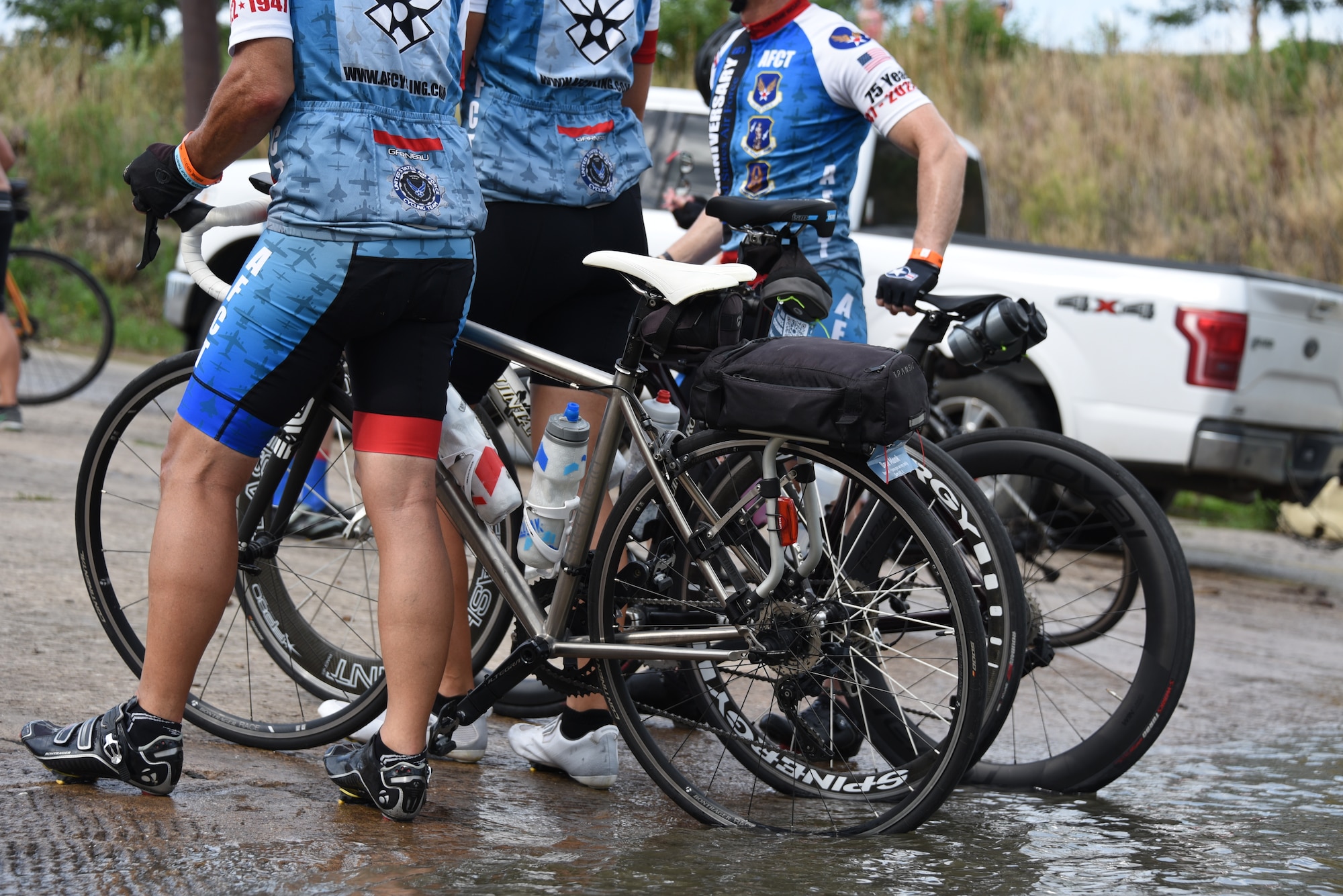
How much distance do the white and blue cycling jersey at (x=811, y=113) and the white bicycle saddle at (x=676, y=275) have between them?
2.82 feet

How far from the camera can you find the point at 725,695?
10.6ft

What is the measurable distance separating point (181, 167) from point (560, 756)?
151 centimetres

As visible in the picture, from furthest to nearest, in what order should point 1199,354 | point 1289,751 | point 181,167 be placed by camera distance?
point 1199,354 < point 1289,751 < point 181,167

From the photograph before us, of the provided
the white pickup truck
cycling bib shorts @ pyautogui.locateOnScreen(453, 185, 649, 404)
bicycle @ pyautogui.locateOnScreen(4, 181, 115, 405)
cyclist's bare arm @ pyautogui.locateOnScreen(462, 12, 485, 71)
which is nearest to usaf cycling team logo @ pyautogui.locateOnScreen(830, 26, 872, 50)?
cycling bib shorts @ pyautogui.locateOnScreen(453, 185, 649, 404)

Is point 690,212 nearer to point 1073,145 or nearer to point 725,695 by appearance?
point 725,695

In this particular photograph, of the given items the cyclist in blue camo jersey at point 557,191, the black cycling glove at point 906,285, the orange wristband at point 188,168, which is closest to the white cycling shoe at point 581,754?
the cyclist in blue camo jersey at point 557,191

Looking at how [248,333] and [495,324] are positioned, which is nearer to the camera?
[248,333]

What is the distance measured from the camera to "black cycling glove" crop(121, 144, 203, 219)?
281 cm

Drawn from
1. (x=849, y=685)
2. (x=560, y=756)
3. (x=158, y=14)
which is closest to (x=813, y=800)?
(x=849, y=685)

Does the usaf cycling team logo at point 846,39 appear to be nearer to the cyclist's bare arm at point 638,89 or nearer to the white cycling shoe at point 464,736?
the cyclist's bare arm at point 638,89

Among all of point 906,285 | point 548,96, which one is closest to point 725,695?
point 906,285

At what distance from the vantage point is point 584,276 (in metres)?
3.37

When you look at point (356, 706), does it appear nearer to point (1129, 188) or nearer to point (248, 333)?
point (248, 333)

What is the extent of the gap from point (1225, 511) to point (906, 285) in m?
7.62
